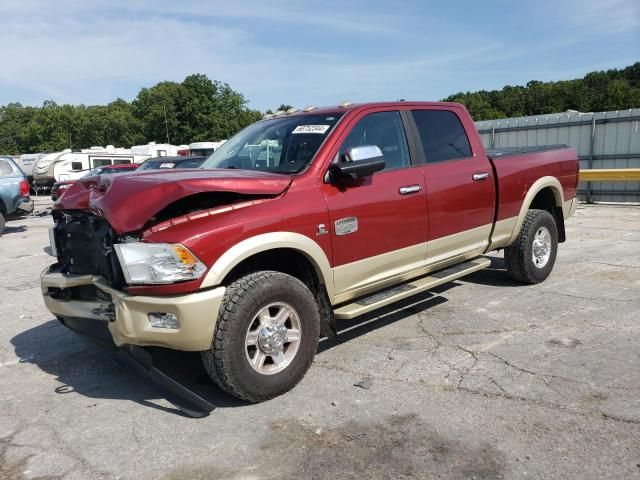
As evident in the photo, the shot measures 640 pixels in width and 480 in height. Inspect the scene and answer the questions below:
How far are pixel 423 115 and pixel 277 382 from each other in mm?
2776

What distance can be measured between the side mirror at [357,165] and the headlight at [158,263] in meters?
1.26

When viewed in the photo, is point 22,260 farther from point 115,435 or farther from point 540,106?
point 540,106

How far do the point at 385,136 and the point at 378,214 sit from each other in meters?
0.78

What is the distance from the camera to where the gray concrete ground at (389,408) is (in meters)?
2.78

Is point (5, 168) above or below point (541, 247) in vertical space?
above

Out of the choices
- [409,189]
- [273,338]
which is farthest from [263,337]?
[409,189]

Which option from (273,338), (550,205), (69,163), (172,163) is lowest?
(273,338)

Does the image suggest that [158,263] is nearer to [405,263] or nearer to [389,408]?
[389,408]

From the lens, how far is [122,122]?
77438 millimetres

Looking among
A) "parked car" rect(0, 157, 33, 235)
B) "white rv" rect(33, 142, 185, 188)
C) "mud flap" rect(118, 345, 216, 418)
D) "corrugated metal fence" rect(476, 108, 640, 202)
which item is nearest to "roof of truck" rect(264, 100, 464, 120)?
"mud flap" rect(118, 345, 216, 418)

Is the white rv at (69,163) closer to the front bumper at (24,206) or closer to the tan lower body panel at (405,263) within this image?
the front bumper at (24,206)

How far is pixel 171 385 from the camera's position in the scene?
10.7 ft

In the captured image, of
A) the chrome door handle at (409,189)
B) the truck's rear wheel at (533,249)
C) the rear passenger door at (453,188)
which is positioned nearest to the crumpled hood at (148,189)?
the chrome door handle at (409,189)

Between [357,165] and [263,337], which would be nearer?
[263,337]
